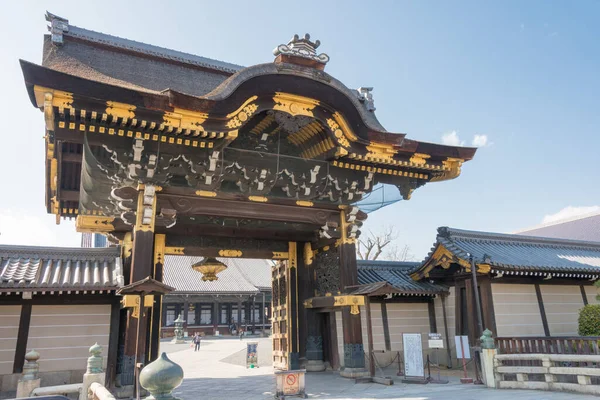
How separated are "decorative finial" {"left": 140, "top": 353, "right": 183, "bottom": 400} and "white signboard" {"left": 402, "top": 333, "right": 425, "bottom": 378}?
8.89 metres

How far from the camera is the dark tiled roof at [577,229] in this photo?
1387 inches

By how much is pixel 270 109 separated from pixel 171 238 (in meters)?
5.45

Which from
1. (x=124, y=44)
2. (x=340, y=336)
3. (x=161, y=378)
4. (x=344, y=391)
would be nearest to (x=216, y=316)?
(x=340, y=336)

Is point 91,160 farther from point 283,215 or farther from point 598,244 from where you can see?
point 598,244

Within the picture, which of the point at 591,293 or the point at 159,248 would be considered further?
the point at 591,293

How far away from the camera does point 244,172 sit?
35.1ft

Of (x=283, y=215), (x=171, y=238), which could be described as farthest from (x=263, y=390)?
(x=171, y=238)

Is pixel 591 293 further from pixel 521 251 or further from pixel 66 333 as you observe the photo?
pixel 66 333

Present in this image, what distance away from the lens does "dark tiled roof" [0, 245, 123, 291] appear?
10.8 m

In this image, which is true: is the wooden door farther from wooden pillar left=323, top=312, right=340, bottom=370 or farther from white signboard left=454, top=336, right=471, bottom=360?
white signboard left=454, top=336, right=471, bottom=360

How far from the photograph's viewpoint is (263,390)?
1025 centimetres

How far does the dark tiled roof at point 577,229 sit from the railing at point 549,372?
2830 centimetres

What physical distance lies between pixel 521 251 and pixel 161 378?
619 inches

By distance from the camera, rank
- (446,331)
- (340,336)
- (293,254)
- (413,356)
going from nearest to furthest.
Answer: (413,356) < (340,336) < (293,254) < (446,331)
